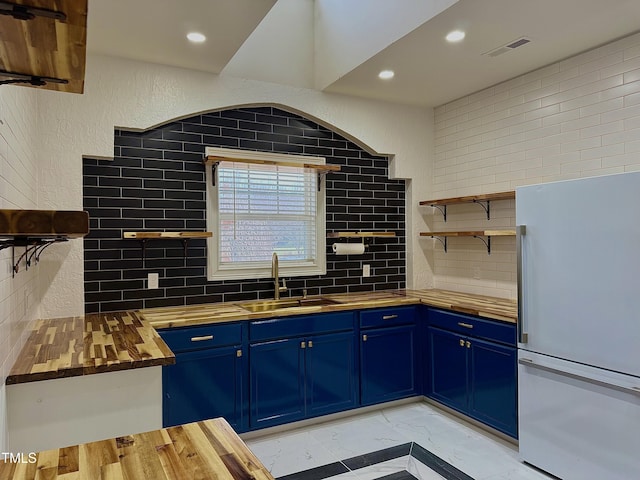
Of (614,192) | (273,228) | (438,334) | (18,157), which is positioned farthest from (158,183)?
(614,192)

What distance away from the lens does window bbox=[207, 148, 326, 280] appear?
3551 millimetres

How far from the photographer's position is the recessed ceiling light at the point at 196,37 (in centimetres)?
274

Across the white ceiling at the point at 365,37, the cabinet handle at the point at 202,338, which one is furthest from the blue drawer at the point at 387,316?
the white ceiling at the point at 365,37

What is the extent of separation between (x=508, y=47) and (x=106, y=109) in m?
2.75

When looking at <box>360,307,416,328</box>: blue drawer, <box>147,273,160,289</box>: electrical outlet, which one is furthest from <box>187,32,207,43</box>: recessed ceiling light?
<box>360,307,416,328</box>: blue drawer

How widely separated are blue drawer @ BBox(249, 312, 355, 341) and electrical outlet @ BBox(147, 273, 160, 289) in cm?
80

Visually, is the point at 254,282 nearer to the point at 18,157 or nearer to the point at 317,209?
the point at 317,209

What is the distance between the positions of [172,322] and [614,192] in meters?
2.59

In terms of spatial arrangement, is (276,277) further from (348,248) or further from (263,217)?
(348,248)

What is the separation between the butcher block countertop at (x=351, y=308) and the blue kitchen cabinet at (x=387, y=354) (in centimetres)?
10

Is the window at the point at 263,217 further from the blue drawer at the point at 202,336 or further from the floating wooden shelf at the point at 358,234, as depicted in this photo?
the blue drawer at the point at 202,336

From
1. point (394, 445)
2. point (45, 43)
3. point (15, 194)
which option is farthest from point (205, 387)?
point (45, 43)

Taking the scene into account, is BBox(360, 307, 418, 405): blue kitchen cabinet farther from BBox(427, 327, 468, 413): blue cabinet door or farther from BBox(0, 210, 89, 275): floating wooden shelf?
BBox(0, 210, 89, 275): floating wooden shelf

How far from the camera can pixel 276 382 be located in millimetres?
3178
